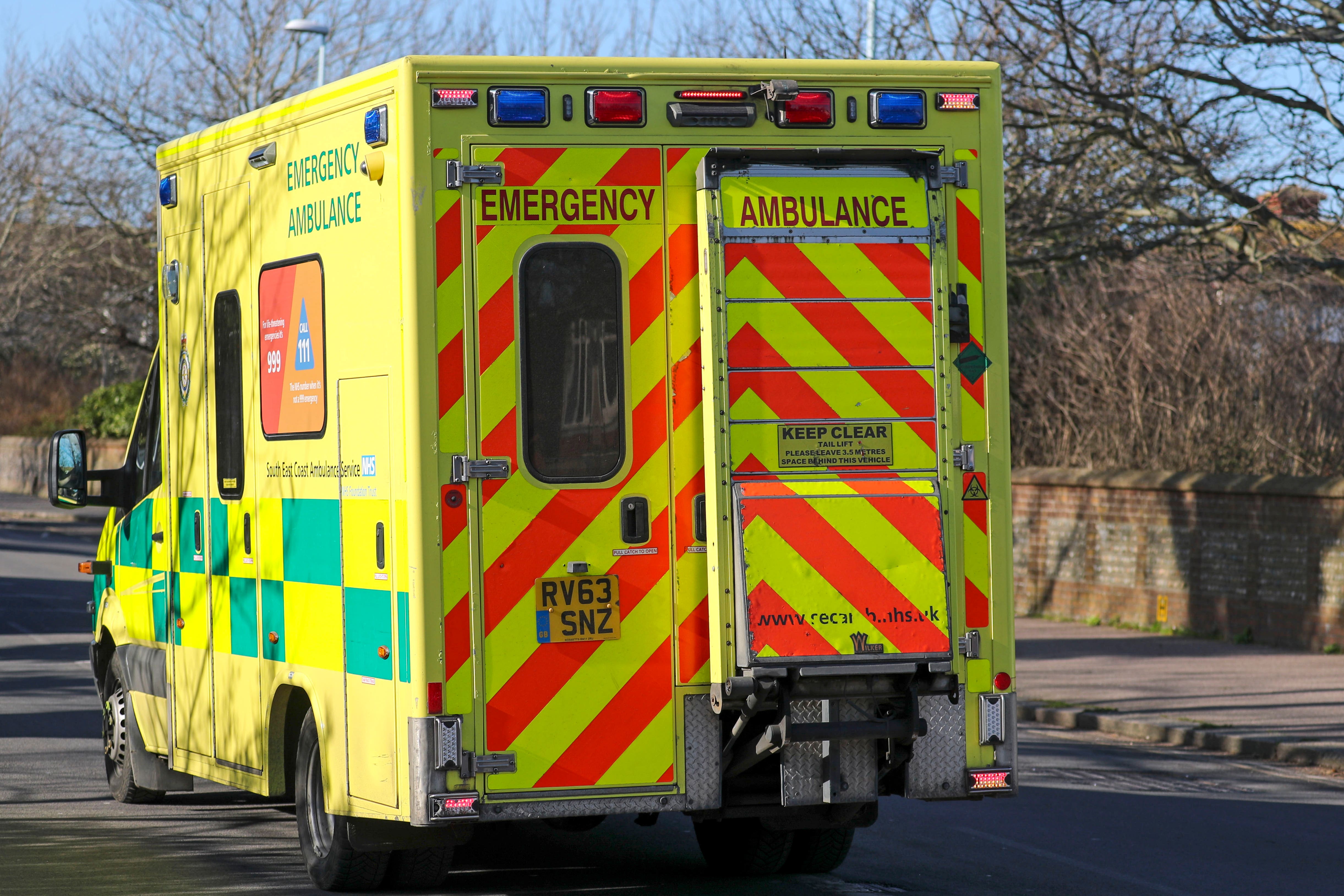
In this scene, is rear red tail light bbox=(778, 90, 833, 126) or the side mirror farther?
the side mirror

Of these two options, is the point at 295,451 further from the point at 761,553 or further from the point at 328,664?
the point at 761,553

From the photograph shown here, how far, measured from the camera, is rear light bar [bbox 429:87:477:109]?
5.97 meters

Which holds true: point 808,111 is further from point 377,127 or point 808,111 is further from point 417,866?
point 417,866

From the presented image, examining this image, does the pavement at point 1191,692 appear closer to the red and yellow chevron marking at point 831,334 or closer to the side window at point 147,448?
the red and yellow chevron marking at point 831,334

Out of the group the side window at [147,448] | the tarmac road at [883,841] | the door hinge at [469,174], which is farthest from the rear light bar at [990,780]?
the side window at [147,448]

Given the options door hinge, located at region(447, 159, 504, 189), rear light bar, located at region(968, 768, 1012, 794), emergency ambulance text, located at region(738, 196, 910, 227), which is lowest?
rear light bar, located at region(968, 768, 1012, 794)

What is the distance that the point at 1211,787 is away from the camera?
10.2 metres

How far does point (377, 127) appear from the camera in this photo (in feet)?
20.1

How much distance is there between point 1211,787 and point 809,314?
17.7 feet

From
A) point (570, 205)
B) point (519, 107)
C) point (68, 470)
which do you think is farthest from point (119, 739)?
point (519, 107)

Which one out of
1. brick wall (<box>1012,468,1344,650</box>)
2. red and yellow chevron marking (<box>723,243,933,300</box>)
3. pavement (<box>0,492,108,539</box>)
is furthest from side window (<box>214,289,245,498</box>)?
pavement (<box>0,492,108,539</box>)

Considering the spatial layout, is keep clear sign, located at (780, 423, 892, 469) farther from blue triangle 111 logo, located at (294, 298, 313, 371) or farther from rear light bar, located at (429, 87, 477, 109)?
blue triangle 111 logo, located at (294, 298, 313, 371)

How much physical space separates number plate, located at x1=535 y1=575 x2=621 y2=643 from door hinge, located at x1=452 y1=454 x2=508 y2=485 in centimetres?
41

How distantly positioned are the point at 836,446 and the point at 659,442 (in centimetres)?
63
